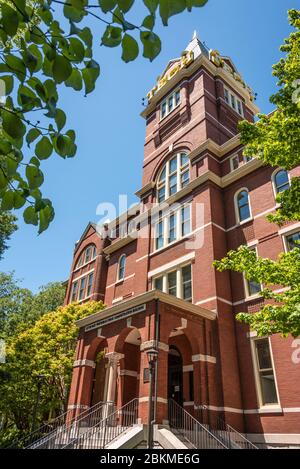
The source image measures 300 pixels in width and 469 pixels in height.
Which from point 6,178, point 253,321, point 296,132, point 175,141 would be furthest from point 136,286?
point 6,178

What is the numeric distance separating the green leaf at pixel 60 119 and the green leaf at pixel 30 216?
697 mm

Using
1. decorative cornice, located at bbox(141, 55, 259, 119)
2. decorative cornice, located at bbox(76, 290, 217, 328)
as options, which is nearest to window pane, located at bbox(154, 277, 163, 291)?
decorative cornice, located at bbox(76, 290, 217, 328)

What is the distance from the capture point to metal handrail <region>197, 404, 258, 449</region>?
13.6 metres

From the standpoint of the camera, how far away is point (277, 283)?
10477 mm

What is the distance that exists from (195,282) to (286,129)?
10.3m

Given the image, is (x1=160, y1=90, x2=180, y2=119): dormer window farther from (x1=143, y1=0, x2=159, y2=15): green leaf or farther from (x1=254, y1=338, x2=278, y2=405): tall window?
(x1=143, y1=0, x2=159, y2=15): green leaf

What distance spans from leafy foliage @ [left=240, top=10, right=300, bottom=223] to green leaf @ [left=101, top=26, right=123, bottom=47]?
8359 mm

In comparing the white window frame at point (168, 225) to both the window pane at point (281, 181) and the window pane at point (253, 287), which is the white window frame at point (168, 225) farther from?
the window pane at point (281, 181)

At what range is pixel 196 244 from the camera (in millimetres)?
19484

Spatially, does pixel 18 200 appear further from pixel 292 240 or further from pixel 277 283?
pixel 292 240

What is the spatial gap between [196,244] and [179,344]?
5.54 metres

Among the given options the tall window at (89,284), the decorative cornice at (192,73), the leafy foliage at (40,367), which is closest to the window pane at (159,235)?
the leafy foliage at (40,367)

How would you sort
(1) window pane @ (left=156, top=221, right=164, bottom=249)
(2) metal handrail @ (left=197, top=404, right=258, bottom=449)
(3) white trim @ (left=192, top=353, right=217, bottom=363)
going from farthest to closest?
(1) window pane @ (left=156, top=221, right=164, bottom=249)
(3) white trim @ (left=192, top=353, right=217, bottom=363)
(2) metal handrail @ (left=197, top=404, right=258, bottom=449)

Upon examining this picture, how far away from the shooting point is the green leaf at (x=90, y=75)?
2.29 meters
